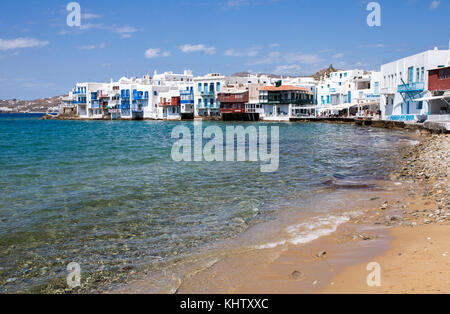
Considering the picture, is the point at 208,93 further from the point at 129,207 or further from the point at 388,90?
the point at 129,207

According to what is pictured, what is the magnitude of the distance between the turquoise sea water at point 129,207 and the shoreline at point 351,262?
1437 mm

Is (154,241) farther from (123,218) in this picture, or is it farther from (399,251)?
(399,251)

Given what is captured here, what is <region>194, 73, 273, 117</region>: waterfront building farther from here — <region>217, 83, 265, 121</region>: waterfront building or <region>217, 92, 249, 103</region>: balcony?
<region>217, 83, 265, 121</region>: waterfront building

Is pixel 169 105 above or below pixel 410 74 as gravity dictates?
below

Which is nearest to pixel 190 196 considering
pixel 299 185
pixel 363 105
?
pixel 299 185

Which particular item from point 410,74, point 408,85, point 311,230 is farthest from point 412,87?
point 311,230

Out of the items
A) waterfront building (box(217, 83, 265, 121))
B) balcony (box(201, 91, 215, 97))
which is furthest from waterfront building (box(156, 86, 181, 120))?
waterfront building (box(217, 83, 265, 121))

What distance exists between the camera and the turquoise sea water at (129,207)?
771 cm

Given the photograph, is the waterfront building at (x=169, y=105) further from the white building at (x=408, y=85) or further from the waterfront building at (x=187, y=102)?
the white building at (x=408, y=85)

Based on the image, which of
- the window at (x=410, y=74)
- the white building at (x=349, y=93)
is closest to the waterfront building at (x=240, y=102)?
the white building at (x=349, y=93)

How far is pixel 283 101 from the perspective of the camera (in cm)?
7794

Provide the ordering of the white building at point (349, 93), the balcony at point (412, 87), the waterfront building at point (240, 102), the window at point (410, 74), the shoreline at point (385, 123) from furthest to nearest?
1. the waterfront building at point (240, 102)
2. the white building at point (349, 93)
3. the window at point (410, 74)
4. the balcony at point (412, 87)
5. the shoreline at point (385, 123)

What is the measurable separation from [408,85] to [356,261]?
4017 centimetres

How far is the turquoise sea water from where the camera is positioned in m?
7.71
